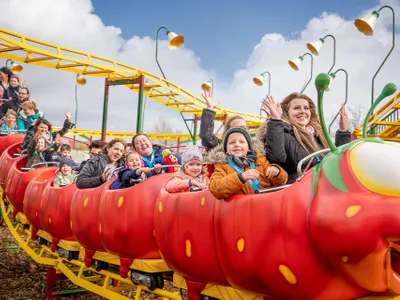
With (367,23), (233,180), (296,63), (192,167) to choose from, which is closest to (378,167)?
(233,180)

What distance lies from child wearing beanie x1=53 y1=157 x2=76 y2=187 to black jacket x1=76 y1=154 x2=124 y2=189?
0.51 metres

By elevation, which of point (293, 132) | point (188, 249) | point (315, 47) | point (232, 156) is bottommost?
point (188, 249)

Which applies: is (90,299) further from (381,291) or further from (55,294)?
(381,291)

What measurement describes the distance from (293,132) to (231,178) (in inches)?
19.9

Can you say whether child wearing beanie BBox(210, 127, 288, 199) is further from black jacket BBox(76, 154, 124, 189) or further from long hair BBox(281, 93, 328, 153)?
black jacket BBox(76, 154, 124, 189)

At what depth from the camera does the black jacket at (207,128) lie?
279 centimetres

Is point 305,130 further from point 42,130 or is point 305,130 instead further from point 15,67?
point 15,67

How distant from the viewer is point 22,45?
9008 millimetres

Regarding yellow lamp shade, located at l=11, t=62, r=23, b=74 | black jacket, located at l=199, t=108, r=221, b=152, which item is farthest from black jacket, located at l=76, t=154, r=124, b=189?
yellow lamp shade, located at l=11, t=62, r=23, b=74

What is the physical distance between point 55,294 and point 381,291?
3.68 m

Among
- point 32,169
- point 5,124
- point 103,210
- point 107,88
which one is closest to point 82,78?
point 107,88

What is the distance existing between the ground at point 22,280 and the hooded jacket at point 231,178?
2757mm

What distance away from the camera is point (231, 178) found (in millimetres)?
1830

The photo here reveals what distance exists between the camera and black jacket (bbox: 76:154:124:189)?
3.44 metres
